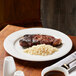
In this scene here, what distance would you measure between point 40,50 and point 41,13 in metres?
1.23

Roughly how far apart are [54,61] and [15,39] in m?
0.36

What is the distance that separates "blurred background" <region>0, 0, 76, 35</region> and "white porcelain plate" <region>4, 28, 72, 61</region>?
29.7 inches

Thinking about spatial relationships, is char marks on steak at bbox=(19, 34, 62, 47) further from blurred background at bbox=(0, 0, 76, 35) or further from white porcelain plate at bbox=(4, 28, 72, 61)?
blurred background at bbox=(0, 0, 76, 35)

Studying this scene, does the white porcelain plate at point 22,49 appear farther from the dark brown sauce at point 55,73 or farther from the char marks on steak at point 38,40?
the dark brown sauce at point 55,73

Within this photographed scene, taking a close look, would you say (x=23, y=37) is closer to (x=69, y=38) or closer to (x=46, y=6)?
(x=69, y=38)

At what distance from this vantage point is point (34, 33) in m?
1.59

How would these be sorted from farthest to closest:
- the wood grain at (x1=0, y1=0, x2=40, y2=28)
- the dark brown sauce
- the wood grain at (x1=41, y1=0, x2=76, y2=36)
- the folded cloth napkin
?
the wood grain at (x1=0, y1=0, x2=40, y2=28) < the wood grain at (x1=41, y1=0, x2=76, y2=36) < the folded cloth napkin < the dark brown sauce

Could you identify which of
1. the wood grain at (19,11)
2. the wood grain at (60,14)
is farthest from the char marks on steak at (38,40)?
the wood grain at (19,11)

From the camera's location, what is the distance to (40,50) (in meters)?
1.30

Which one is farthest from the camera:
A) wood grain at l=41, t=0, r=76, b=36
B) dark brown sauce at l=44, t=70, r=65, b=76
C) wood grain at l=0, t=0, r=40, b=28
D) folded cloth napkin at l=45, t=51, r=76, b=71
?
wood grain at l=0, t=0, r=40, b=28

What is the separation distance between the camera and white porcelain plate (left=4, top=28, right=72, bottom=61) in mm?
1268

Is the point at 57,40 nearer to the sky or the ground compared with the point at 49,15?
nearer to the sky

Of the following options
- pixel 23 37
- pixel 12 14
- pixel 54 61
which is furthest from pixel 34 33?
pixel 12 14

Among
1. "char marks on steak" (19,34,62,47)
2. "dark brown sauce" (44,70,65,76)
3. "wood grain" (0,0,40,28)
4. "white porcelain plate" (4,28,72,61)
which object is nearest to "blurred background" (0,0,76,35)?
"wood grain" (0,0,40,28)
